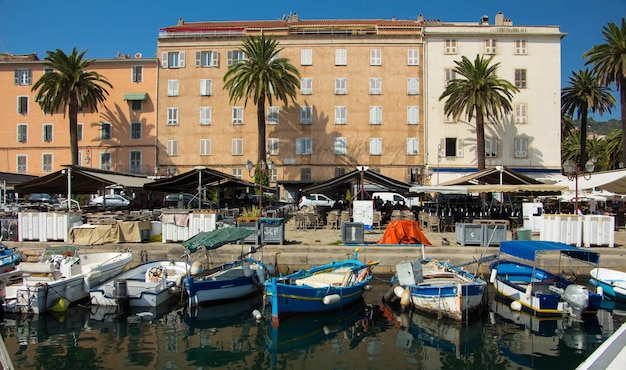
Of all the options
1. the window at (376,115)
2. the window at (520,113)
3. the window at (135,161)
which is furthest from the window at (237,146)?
the window at (520,113)

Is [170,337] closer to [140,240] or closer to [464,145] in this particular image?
[140,240]

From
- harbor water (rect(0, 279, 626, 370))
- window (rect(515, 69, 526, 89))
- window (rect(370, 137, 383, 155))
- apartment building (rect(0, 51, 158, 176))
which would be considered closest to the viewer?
harbor water (rect(0, 279, 626, 370))

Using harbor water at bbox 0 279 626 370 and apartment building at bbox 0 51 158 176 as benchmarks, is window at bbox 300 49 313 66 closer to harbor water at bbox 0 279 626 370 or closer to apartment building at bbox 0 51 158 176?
apartment building at bbox 0 51 158 176

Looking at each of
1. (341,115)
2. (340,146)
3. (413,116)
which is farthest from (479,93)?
(340,146)

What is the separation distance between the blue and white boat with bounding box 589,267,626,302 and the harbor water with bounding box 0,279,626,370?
2.75 ft

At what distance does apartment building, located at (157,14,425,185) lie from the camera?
43.2 m

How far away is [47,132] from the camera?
44594 millimetres

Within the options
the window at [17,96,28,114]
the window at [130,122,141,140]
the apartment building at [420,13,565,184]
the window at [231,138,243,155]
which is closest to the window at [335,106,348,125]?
the apartment building at [420,13,565,184]

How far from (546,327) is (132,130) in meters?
40.2

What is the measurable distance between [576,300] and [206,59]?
38.7 metres

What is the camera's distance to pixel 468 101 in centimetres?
3669

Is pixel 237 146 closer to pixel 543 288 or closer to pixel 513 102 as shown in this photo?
pixel 513 102

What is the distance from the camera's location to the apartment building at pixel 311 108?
43.2m

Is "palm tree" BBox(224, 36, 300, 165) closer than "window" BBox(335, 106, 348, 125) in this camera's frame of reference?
Yes
